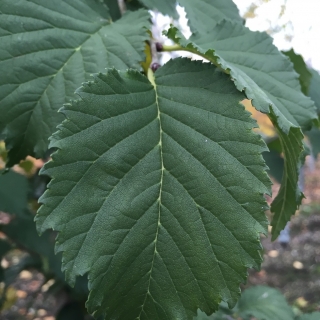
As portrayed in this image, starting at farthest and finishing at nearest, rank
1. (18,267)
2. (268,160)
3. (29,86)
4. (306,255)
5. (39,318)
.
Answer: (306,255)
(39,318)
(18,267)
(268,160)
(29,86)

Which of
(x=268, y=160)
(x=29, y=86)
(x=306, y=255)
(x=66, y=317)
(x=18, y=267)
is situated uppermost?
(x=29, y=86)

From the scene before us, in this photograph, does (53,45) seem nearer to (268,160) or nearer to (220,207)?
(220,207)

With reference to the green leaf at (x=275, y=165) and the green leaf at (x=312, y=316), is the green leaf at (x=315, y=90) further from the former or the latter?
the green leaf at (x=312, y=316)

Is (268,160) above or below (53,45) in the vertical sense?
below

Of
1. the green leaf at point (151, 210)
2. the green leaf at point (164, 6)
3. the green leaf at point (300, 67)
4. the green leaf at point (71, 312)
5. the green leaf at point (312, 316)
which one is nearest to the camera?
the green leaf at point (151, 210)

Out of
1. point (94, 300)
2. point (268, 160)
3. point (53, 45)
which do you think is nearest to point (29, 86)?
point (53, 45)

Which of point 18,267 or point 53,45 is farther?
point 18,267

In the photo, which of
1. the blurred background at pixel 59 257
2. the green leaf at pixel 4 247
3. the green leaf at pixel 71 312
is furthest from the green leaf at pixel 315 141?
the green leaf at pixel 4 247
